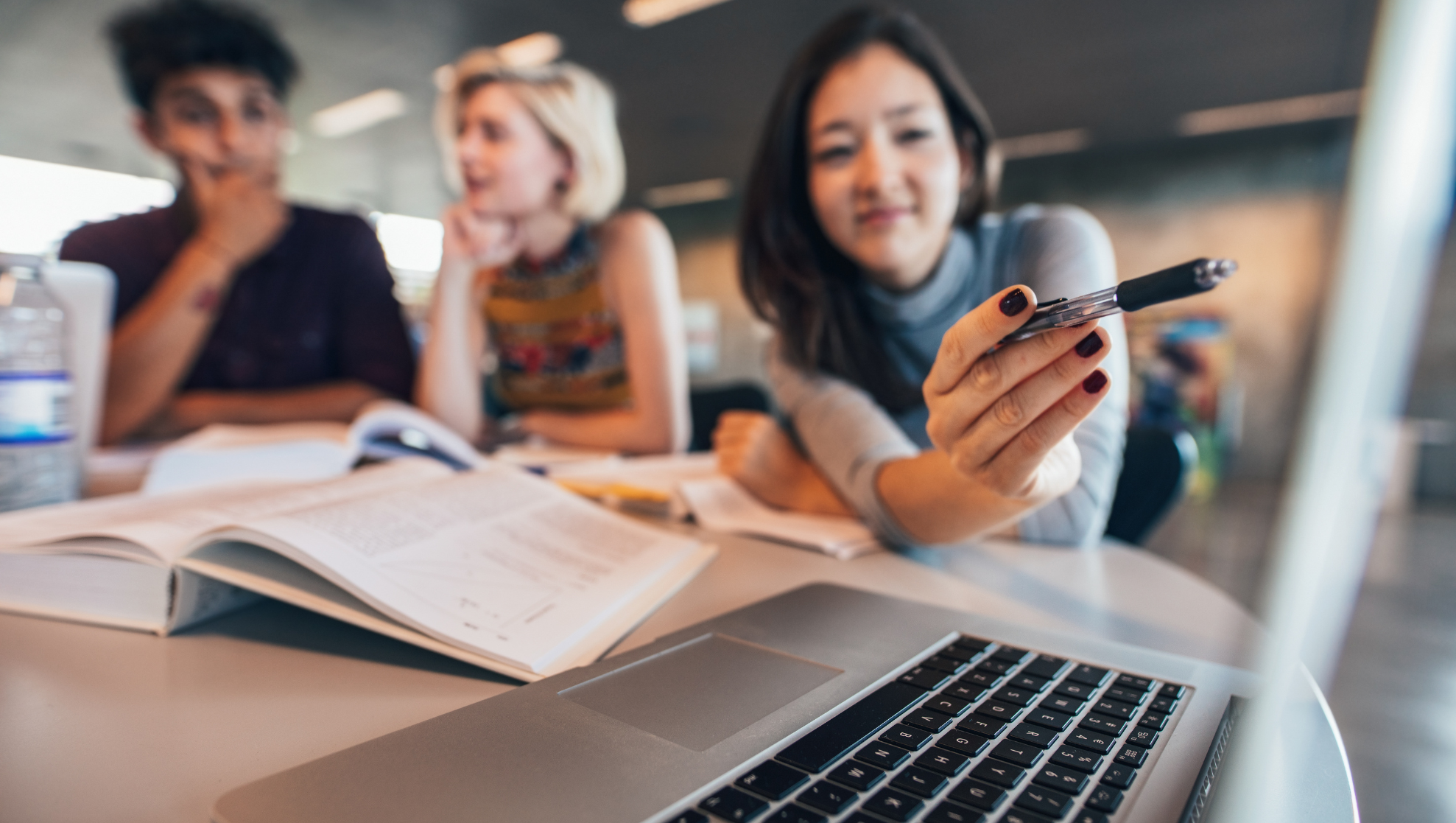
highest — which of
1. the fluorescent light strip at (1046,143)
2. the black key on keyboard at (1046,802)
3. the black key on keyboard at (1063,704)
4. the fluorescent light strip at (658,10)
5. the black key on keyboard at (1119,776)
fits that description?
the fluorescent light strip at (1046,143)

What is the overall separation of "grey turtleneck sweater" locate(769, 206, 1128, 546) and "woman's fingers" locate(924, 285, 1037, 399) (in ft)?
0.08

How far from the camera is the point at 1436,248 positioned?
14.2 feet

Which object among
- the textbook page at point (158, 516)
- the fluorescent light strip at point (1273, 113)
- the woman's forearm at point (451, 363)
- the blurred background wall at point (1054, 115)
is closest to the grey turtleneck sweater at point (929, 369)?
the textbook page at point (158, 516)

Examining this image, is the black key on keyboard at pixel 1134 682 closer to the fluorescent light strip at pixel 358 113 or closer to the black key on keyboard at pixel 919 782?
the black key on keyboard at pixel 919 782

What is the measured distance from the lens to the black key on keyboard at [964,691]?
26cm

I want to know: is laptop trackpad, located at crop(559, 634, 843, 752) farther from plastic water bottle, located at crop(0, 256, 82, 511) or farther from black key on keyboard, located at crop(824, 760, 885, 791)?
plastic water bottle, located at crop(0, 256, 82, 511)

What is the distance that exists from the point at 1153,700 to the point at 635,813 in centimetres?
19

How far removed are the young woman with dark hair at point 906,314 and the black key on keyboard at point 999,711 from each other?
13 cm

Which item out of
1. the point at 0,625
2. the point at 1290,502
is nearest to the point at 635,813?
the point at 0,625

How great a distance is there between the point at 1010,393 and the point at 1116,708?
0.13 metres

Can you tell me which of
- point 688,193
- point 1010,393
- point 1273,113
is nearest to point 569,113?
point 1010,393

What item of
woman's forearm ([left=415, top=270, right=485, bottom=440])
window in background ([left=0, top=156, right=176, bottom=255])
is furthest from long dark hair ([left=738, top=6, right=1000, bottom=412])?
window in background ([left=0, top=156, right=176, bottom=255])

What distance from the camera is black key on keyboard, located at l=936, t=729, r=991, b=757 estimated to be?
0.71 feet

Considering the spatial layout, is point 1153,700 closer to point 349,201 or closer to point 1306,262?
point 1306,262
